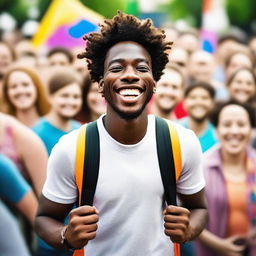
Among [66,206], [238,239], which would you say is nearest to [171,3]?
[238,239]

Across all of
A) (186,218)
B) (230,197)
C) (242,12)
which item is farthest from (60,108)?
(242,12)

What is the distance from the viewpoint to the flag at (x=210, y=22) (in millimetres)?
14352

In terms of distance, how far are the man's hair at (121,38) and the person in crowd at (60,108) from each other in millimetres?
2719

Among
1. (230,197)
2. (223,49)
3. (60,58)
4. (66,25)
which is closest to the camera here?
(230,197)

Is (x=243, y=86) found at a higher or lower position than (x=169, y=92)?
higher

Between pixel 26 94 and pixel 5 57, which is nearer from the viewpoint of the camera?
pixel 26 94

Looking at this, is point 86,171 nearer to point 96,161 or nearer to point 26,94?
point 96,161

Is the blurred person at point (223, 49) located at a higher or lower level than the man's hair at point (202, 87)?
higher

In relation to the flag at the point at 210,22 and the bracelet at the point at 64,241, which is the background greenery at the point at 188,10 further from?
the bracelet at the point at 64,241

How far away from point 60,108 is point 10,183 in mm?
2825

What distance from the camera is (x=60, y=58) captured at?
10.7m

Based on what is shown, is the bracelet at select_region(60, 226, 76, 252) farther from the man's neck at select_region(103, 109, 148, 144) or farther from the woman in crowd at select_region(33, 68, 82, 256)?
the woman in crowd at select_region(33, 68, 82, 256)

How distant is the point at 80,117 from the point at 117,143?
4169 millimetres

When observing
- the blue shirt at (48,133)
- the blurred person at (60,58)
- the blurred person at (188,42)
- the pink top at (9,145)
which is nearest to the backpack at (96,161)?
the pink top at (9,145)
